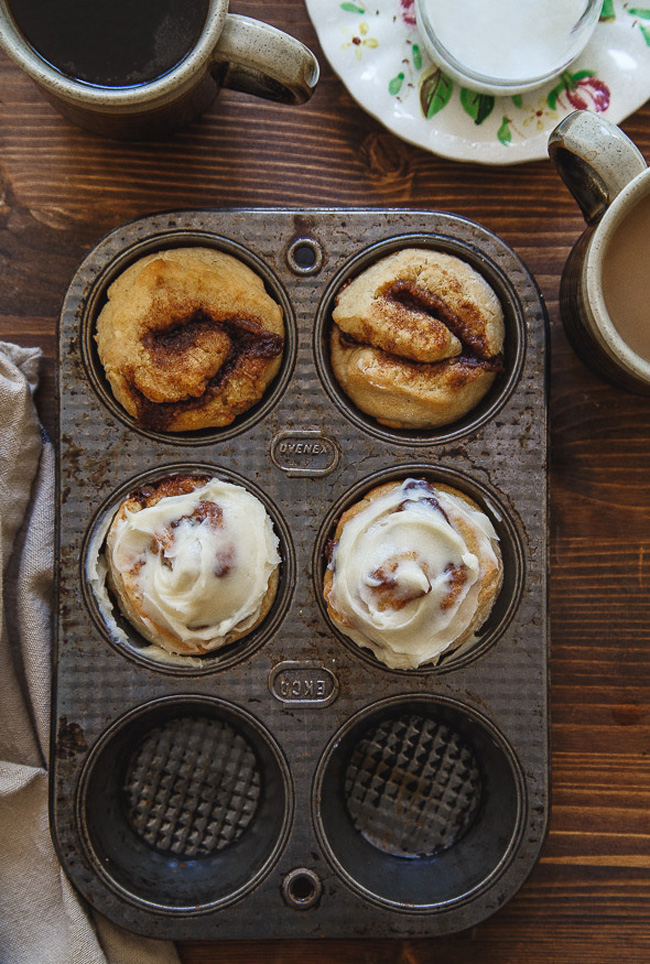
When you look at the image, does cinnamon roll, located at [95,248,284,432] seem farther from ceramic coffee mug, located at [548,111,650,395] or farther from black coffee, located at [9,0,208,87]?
ceramic coffee mug, located at [548,111,650,395]

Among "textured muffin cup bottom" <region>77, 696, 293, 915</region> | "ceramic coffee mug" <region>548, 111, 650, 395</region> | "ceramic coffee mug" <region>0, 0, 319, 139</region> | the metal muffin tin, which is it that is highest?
"ceramic coffee mug" <region>0, 0, 319, 139</region>

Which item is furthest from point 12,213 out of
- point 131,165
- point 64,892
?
point 64,892

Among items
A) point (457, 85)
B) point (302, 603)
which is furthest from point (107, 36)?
point (302, 603)

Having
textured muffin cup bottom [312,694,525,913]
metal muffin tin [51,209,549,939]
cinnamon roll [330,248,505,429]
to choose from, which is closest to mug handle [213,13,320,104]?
metal muffin tin [51,209,549,939]

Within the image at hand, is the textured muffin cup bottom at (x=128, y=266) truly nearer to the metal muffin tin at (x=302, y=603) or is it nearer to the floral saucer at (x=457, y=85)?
the metal muffin tin at (x=302, y=603)

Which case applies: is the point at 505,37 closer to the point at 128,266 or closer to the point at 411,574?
the point at 128,266

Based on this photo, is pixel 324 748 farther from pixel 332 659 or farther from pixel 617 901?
pixel 617 901
